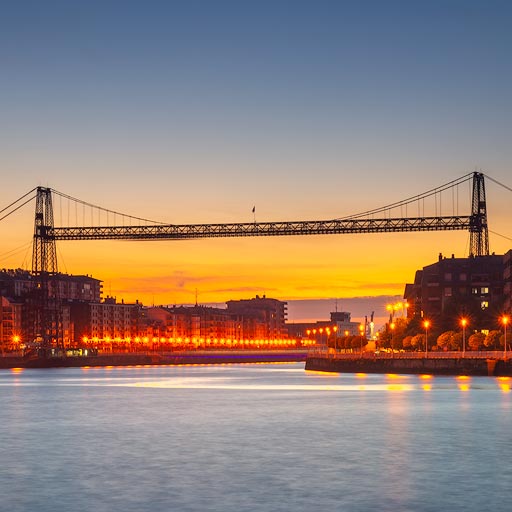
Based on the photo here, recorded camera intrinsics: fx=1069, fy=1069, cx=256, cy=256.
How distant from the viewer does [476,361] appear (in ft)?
303

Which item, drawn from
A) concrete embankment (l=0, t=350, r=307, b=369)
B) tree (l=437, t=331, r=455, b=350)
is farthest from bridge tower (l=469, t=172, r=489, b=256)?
concrete embankment (l=0, t=350, r=307, b=369)

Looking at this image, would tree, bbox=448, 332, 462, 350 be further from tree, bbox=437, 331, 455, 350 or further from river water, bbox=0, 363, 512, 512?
river water, bbox=0, 363, 512, 512

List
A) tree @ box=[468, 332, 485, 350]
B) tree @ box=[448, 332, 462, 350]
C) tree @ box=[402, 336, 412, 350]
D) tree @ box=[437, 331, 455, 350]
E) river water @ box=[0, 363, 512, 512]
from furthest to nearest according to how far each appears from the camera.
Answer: tree @ box=[402, 336, 412, 350], tree @ box=[437, 331, 455, 350], tree @ box=[448, 332, 462, 350], tree @ box=[468, 332, 485, 350], river water @ box=[0, 363, 512, 512]

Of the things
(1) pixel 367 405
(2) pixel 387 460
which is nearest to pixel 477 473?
(2) pixel 387 460

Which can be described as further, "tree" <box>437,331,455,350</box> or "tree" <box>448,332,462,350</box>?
"tree" <box>437,331,455,350</box>

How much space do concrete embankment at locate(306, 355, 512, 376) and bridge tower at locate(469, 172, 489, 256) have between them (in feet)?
69.5

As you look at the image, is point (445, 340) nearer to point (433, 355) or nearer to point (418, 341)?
point (418, 341)

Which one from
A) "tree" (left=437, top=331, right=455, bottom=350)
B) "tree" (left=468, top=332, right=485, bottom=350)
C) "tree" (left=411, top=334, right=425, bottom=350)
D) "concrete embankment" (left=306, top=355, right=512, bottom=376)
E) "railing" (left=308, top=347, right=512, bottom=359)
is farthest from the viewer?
"tree" (left=411, top=334, right=425, bottom=350)

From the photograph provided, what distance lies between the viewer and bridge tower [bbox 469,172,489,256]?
121125 millimetres

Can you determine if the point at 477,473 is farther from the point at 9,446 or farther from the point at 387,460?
the point at 9,446

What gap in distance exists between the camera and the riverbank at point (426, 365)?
91375 millimetres

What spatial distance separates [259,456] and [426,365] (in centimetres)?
6741

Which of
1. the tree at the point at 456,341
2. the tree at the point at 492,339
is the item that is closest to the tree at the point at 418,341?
the tree at the point at 456,341

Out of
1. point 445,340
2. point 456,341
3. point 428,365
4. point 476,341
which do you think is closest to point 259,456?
point 428,365
